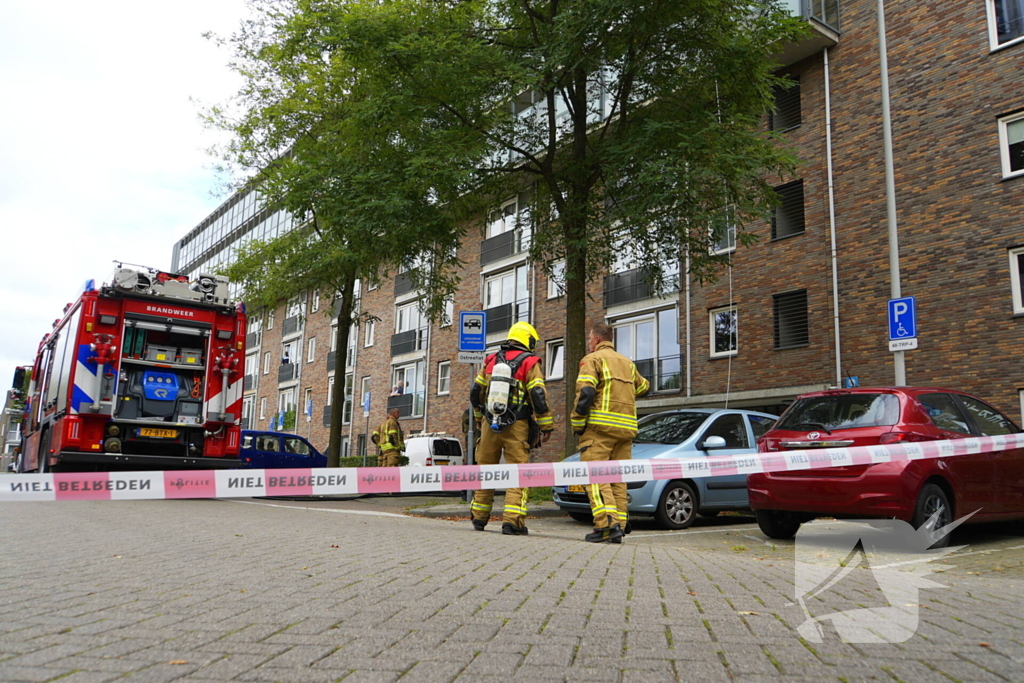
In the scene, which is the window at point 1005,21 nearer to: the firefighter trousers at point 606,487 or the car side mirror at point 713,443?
the car side mirror at point 713,443

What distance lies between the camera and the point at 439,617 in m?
3.80

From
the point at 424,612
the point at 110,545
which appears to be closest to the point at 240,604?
the point at 424,612

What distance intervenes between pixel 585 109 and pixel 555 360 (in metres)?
13.9

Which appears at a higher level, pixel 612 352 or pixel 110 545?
pixel 612 352

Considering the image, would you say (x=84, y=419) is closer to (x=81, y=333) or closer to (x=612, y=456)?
(x=81, y=333)

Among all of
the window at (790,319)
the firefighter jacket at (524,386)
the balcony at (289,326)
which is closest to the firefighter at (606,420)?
the firefighter jacket at (524,386)

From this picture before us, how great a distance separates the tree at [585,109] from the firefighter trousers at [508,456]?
5692 mm

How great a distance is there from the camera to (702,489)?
36.0 feet

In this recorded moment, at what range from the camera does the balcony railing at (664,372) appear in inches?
952

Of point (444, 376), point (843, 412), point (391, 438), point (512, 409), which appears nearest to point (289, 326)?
point (444, 376)

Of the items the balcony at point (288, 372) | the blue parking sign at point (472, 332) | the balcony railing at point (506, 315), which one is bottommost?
the blue parking sign at point (472, 332)

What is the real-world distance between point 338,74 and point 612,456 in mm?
17250

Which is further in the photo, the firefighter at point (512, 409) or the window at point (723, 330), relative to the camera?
the window at point (723, 330)

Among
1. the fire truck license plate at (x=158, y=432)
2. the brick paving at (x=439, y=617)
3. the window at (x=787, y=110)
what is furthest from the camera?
the window at (x=787, y=110)
